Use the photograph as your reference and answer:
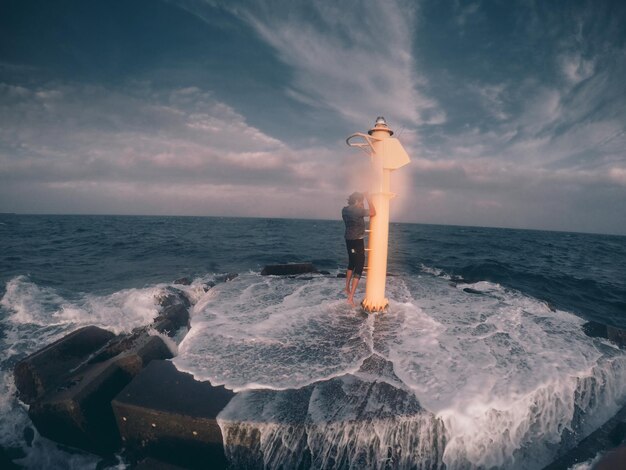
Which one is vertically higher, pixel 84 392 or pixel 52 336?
pixel 84 392

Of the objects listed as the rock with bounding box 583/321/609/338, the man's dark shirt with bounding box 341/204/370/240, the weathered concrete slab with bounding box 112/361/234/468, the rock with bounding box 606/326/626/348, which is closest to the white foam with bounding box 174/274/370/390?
the weathered concrete slab with bounding box 112/361/234/468

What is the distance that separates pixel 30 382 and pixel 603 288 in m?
17.5

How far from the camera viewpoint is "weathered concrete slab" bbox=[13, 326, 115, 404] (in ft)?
11.0

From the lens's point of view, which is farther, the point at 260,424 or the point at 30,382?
the point at 30,382

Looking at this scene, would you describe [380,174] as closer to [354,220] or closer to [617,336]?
[354,220]

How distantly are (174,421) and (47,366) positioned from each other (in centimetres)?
224

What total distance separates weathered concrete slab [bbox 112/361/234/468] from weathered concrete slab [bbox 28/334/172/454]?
50 cm

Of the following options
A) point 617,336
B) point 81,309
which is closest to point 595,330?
point 617,336

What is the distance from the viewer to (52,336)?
561 centimetres

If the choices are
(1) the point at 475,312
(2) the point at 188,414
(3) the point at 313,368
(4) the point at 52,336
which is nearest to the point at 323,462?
(3) the point at 313,368

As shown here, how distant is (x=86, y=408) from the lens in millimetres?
2914

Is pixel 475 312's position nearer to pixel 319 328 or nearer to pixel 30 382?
pixel 319 328

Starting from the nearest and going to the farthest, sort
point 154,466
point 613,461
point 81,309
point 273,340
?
1. point 613,461
2. point 154,466
3. point 273,340
4. point 81,309

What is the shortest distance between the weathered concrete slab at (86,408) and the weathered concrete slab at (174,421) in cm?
50
